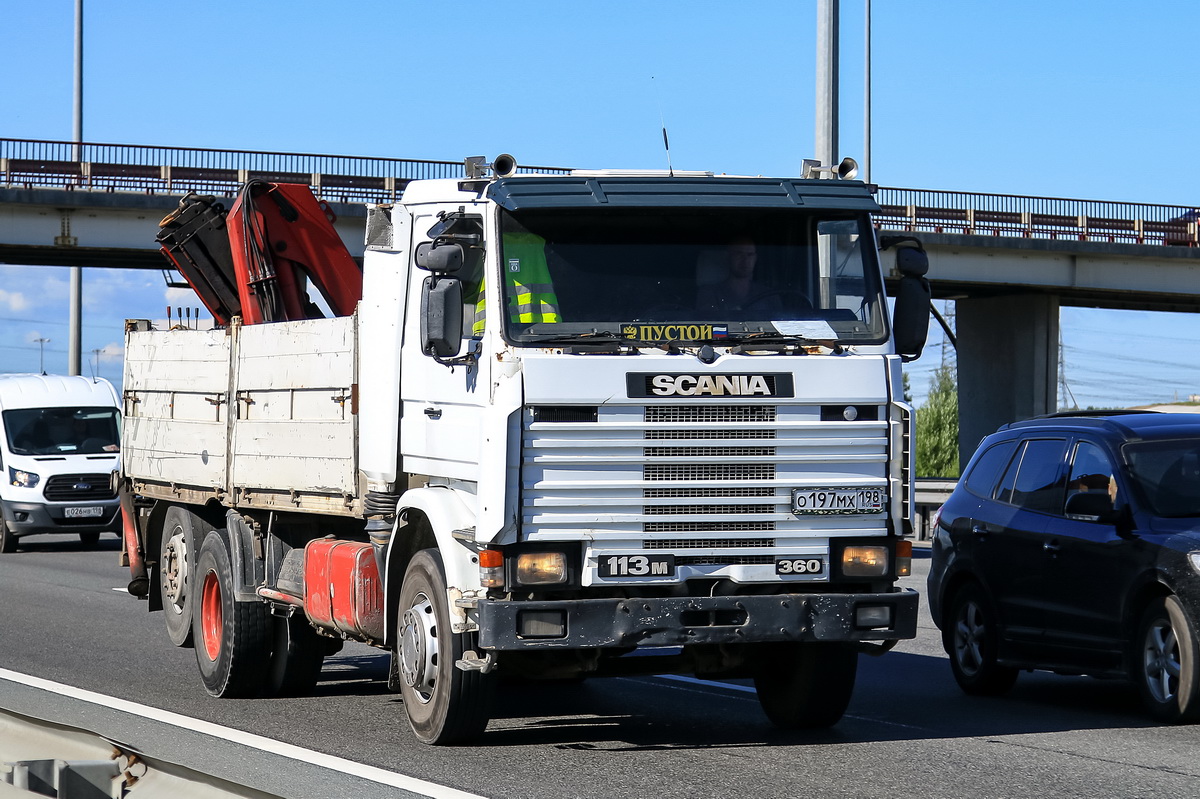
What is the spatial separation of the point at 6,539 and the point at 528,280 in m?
21.1

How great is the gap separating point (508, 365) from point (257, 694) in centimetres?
413

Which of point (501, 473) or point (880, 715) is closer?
point (501, 473)

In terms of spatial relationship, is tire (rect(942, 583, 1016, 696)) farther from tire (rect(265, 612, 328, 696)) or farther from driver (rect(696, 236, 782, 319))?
tire (rect(265, 612, 328, 696))

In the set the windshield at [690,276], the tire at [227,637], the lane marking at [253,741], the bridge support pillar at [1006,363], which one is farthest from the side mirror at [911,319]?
the bridge support pillar at [1006,363]

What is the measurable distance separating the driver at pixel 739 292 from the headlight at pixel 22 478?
67.8 ft

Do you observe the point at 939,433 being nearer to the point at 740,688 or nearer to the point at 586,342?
the point at 740,688

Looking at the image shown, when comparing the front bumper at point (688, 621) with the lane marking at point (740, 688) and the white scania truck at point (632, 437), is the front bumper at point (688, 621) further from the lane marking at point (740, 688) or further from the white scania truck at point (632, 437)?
the lane marking at point (740, 688)

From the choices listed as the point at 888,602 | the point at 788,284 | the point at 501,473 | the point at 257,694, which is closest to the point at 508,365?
the point at 501,473

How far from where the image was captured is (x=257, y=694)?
10.9 metres

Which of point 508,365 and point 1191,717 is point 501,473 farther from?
point 1191,717

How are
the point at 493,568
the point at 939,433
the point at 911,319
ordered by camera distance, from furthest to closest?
the point at 939,433
the point at 911,319
the point at 493,568

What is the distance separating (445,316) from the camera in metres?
8.21

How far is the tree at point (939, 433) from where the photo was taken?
8588cm

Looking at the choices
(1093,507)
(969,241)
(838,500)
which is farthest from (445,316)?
(969,241)
